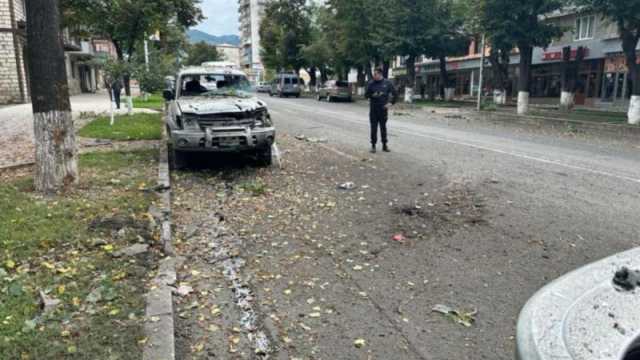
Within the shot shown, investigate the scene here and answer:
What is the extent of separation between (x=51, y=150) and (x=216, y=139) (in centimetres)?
259

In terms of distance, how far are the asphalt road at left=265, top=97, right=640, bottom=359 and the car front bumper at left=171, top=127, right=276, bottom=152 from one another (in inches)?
105

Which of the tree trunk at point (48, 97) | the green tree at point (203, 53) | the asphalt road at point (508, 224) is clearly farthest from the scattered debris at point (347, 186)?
the green tree at point (203, 53)

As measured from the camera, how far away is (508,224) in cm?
624

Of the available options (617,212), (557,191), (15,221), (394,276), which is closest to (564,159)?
(557,191)

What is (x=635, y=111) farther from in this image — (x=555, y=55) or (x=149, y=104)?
(x=149, y=104)

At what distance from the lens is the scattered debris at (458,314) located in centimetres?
386

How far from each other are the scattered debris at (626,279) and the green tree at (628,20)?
20050mm

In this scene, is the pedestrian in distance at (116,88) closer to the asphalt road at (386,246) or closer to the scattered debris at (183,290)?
the asphalt road at (386,246)

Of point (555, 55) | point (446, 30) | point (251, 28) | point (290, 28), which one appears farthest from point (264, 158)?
point (251, 28)

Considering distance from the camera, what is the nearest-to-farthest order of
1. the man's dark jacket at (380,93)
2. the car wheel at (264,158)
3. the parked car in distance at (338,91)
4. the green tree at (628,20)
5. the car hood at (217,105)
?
the car hood at (217,105), the car wheel at (264,158), the man's dark jacket at (380,93), the green tree at (628,20), the parked car in distance at (338,91)

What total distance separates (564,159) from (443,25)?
27062mm

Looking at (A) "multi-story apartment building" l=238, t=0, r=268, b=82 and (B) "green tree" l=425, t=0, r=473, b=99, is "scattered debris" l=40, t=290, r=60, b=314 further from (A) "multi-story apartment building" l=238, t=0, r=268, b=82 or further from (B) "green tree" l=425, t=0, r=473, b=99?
(A) "multi-story apartment building" l=238, t=0, r=268, b=82

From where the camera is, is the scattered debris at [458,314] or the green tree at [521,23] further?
the green tree at [521,23]

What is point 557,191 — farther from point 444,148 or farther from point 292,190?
point 444,148
